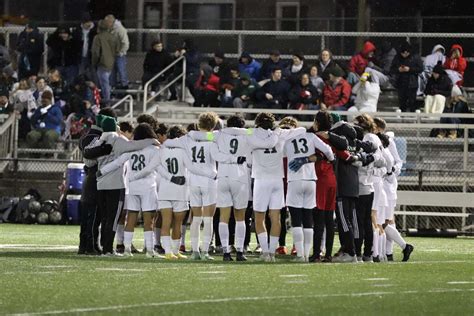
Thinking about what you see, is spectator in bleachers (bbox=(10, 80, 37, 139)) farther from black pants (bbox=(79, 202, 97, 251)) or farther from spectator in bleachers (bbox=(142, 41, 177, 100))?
black pants (bbox=(79, 202, 97, 251))

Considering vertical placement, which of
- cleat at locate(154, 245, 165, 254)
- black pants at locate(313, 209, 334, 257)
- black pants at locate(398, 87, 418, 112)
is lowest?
cleat at locate(154, 245, 165, 254)

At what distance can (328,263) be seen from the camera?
18031mm

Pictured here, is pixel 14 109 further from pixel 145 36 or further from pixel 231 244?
pixel 231 244

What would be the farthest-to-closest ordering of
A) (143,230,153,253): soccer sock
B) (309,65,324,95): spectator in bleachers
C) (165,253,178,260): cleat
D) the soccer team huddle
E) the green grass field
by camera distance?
(309,65,324,95): spectator in bleachers
(143,230,153,253): soccer sock
(165,253,178,260): cleat
the soccer team huddle
the green grass field

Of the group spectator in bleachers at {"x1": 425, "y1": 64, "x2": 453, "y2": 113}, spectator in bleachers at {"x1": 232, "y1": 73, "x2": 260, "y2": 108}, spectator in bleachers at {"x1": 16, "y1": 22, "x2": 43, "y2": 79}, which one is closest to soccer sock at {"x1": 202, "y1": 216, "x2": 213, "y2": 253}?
spectator in bleachers at {"x1": 232, "y1": 73, "x2": 260, "y2": 108}

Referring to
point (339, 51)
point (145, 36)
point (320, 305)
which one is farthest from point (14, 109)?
point (320, 305)

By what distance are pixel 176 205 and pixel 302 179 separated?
5.77ft

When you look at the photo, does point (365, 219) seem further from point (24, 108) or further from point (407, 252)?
point (24, 108)

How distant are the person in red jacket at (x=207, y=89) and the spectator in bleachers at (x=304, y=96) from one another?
1.82 meters

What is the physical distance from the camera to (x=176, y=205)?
61.6ft

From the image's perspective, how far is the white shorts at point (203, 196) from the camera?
18656 mm

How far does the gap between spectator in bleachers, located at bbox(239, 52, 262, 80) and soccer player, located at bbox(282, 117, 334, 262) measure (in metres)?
14.4

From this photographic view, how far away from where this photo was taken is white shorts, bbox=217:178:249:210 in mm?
18547

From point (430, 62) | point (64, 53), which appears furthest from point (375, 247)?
point (64, 53)
